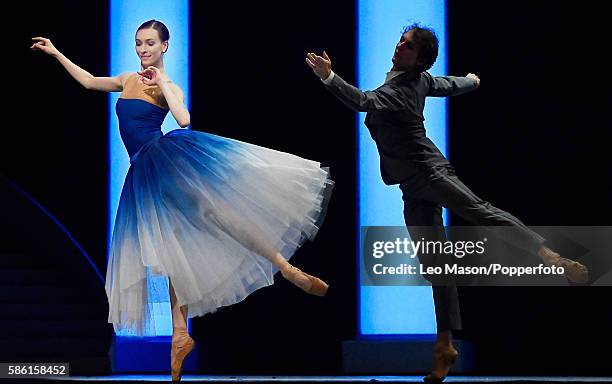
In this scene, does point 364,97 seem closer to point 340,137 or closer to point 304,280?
point 304,280

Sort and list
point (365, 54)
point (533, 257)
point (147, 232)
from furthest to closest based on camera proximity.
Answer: point (365, 54), point (533, 257), point (147, 232)

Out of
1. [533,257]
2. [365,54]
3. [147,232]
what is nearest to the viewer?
[147,232]

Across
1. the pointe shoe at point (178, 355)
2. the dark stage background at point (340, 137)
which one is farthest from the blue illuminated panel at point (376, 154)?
the pointe shoe at point (178, 355)

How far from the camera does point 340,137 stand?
6.23 metres

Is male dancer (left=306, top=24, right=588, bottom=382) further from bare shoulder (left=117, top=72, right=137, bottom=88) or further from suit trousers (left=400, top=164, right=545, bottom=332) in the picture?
bare shoulder (left=117, top=72, right=137, bottom=88)

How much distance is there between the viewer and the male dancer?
15.7ft

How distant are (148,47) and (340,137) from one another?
1.46 m

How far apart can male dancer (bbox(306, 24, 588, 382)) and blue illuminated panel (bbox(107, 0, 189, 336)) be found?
1.65 meters

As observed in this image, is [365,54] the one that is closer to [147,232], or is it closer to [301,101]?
[301,101]

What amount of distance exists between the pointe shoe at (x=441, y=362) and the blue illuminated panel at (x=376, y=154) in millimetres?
1203

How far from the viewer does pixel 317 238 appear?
6215 millimetres

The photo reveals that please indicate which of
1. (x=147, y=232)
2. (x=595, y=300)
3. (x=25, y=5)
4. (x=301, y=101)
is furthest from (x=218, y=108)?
(x=595, y=300)

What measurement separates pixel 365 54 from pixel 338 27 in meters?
0.22

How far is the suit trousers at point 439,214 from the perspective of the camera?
15.6ft
